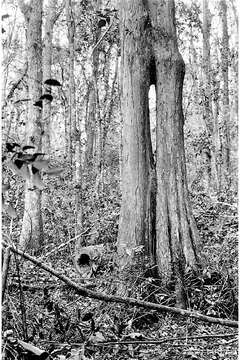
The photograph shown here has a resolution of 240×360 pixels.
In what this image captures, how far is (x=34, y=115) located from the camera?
9789 mm

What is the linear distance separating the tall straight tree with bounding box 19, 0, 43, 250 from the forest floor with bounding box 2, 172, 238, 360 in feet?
4.63

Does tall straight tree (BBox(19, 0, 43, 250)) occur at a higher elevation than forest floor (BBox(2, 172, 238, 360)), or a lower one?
higher

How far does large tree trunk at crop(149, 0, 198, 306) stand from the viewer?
6.01 meters

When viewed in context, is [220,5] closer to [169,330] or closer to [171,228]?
[171,228]

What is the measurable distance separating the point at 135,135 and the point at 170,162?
1.84 feet

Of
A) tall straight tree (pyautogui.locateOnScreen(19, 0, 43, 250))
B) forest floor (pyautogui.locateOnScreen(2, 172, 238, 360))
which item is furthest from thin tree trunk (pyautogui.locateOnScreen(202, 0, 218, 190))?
forest floor (pyautogui.locateOnScreen(2, 172, 238, 360))

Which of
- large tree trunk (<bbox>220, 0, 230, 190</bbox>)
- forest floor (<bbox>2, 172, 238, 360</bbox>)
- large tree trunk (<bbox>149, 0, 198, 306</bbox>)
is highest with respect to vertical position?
large tree trunk (<bbox>220, 0, 230, 190</bbox>)

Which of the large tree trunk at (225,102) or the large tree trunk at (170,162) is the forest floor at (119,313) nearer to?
the large tree trunk at (170,162)

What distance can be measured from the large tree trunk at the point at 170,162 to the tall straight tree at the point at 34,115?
363cm

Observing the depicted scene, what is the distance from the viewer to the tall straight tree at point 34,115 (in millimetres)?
9680

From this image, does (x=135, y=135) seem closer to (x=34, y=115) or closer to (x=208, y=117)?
(x=34, y=115)

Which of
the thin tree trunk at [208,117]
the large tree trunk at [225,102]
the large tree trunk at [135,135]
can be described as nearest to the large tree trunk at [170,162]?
the large tree trunk at [135,135]

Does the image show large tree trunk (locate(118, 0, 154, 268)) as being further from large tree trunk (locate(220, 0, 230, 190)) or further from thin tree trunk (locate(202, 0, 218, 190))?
large tree trunk (locate(220, 0, 230, 190))

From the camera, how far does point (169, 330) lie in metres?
5.11
